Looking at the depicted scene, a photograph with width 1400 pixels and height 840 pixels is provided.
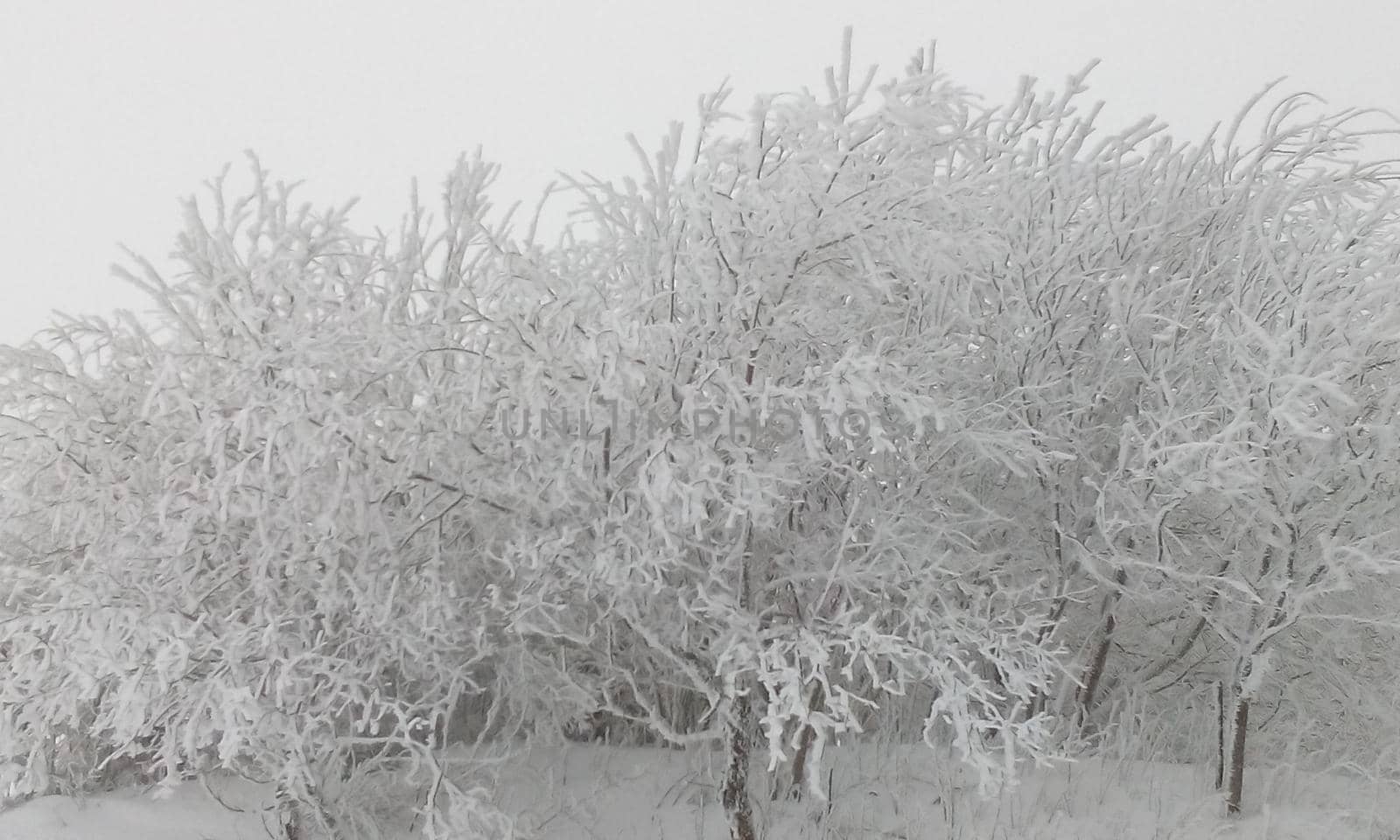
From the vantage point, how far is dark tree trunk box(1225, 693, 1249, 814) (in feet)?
21.0

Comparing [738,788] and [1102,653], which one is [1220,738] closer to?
[1102,653]

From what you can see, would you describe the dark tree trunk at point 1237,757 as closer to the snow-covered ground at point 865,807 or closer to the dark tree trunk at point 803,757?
the snow-covered ground at point 865,807

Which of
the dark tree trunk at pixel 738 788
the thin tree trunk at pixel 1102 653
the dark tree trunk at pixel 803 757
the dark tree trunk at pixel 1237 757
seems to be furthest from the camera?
the thin tree trunk at pixel 1102 653

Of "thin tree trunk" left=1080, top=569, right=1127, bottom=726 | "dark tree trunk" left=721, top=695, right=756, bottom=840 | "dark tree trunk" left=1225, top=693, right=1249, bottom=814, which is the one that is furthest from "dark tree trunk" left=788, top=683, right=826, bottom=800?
"dark tree trunk" left=1225, top=693, right=1249, bottom=814

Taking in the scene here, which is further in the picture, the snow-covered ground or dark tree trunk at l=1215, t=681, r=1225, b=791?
dark tree trunk at l=1215, t=681, r=1225, b=791

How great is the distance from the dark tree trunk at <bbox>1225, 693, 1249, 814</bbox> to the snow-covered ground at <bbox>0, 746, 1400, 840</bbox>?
0.33ft

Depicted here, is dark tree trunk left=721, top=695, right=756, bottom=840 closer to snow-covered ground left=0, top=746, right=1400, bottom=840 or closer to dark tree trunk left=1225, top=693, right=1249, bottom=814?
snow-covered ground left=0, top=746, right=1400, bottom=840

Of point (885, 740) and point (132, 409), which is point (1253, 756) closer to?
point (885, 740)

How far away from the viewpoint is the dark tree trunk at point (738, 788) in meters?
6.07

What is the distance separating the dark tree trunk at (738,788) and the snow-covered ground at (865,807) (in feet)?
1.37

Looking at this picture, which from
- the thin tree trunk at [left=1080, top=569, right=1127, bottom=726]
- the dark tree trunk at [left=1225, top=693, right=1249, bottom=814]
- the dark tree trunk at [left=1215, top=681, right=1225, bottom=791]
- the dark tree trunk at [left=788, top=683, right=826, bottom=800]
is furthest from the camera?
the thin tree trunk at [left=1080, top=569, right=1127, bottom=726]

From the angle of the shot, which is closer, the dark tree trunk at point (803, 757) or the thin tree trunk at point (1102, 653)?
the dark tree trunk at point (803, 757)

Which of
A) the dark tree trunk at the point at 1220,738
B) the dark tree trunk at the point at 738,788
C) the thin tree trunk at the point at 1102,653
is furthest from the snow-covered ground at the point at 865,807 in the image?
the thin tree trunk at the point at 1102,653

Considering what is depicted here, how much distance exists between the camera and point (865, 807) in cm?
673
